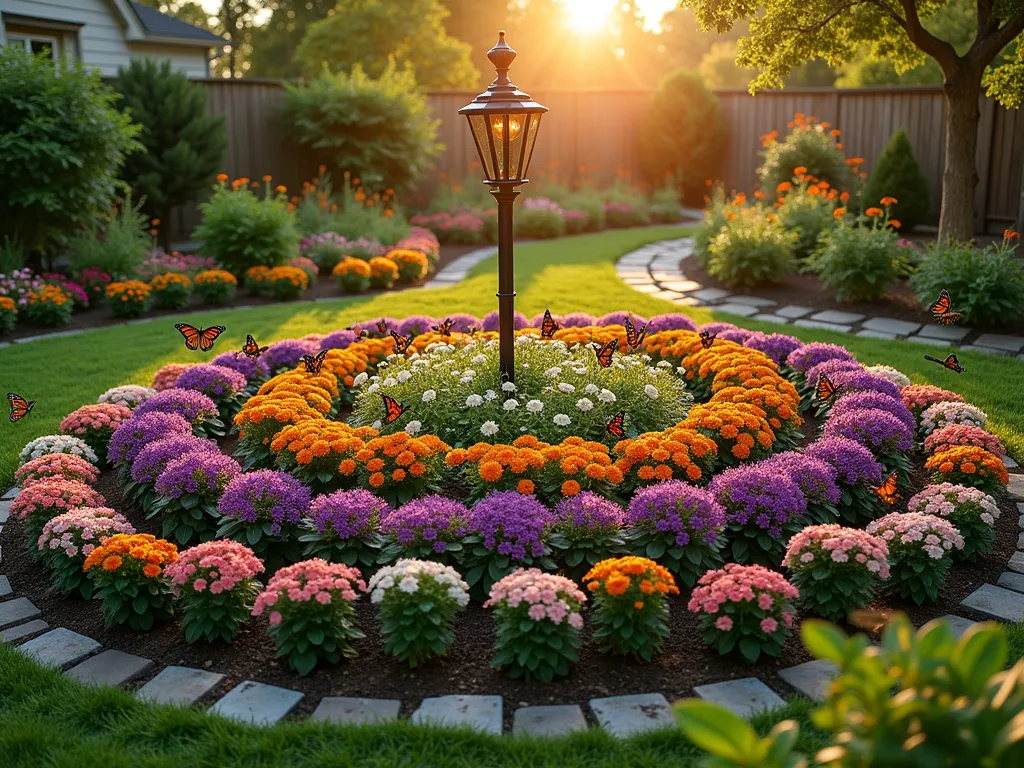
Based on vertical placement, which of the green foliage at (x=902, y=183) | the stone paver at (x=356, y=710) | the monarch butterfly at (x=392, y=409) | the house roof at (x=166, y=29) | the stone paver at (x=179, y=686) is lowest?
the stone paver at (x=179, y=686)

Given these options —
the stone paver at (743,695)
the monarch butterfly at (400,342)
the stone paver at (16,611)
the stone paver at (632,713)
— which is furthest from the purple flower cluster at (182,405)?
the stone paver at (743,695)

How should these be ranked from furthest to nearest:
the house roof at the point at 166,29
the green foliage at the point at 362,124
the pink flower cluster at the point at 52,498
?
the house roof at the point at 166,29
the green foliage at the point at 362,124
the pink flower cluster at the point at 52,498

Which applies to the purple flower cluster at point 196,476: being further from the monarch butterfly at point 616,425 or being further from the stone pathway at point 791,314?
the stone pathway at point 791,314

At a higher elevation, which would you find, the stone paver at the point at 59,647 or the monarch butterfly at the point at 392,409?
the monarch butterfly at the point at 392,409

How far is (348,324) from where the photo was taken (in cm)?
794

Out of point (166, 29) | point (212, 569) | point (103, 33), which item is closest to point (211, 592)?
point (212, 569)

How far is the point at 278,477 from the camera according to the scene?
12.6 feet

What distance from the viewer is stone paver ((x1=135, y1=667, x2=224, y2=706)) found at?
288 cm

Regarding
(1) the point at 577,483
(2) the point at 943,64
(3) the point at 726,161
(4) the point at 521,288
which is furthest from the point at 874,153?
(1) the point at 577,483

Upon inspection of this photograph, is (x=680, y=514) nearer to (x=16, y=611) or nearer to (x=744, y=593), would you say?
(x=744, y=593)

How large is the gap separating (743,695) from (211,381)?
3.73 m

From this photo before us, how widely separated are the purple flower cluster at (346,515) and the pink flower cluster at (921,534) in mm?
2023

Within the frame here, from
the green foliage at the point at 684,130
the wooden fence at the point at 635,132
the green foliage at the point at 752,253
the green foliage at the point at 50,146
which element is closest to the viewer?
the green foliage at the point at 50,146

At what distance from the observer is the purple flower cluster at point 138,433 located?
446 cm
